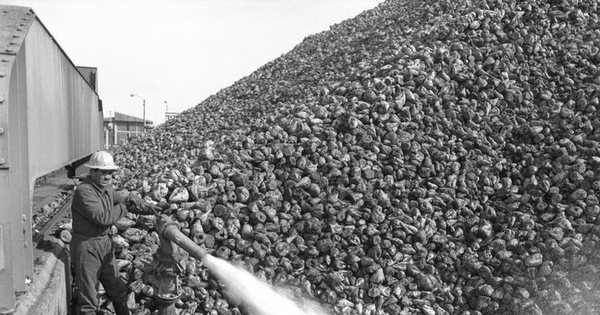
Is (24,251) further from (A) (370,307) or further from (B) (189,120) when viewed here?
(B) (189,120)

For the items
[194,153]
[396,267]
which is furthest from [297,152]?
[194,153]

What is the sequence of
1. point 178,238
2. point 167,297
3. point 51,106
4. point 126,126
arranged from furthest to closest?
1. point 126,126
2. point 51,106
3. point 167,297
4. point 178,238

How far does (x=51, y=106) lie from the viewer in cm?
762

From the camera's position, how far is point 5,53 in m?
4.00

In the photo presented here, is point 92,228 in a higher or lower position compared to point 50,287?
higher

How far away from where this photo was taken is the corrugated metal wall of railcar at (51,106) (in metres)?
6.04

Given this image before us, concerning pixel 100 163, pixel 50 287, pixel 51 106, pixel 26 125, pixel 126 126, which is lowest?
pixel 50 287

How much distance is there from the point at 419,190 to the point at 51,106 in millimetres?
5379

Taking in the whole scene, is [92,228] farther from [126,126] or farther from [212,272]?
[126,126]

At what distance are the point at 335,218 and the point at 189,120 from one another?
12.2 metres

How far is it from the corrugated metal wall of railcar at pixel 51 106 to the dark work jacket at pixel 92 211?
3.79 feet

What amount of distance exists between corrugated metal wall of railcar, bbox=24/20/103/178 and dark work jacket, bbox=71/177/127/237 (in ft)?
3.79


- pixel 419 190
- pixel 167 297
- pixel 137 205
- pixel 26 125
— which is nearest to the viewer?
pixel 167 297

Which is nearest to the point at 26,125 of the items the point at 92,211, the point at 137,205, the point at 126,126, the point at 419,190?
the point at 92,211
